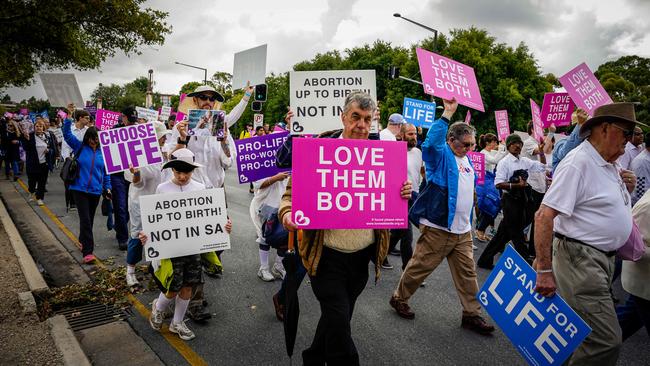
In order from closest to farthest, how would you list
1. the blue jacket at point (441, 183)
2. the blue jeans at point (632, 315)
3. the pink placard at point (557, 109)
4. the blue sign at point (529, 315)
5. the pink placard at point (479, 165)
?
1. the blue sign at point (529, 315)
2. the blue jeans at point (632, 315)
3. the blue jacket at point (441, 183)
4. the pink placard at point (557, 109)
5. the pink placard at point (479, 165)

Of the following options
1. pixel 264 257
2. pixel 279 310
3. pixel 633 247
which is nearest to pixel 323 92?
pixel 264 257

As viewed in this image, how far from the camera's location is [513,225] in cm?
607

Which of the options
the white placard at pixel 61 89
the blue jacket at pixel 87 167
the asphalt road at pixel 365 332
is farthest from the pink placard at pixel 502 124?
the white placard at pixel 61 89

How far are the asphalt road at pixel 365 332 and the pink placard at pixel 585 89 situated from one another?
2.58 m

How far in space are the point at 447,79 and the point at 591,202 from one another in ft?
7.22

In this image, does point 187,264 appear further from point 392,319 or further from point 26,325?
point 392,319

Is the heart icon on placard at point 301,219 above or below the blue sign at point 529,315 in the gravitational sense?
above

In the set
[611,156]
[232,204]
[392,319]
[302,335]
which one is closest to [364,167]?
[611,156]

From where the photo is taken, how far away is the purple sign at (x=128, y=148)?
5043 millimetres

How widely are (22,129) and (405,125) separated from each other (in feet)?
43.0

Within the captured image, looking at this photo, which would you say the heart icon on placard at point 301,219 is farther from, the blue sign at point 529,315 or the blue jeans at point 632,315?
the blue jeans at point 632,315

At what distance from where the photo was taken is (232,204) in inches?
427

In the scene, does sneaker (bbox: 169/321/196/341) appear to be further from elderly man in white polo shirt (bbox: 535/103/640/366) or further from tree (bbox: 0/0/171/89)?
tree (bbox: 0/0/171/89)

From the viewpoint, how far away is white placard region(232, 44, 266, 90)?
559 centimetres
